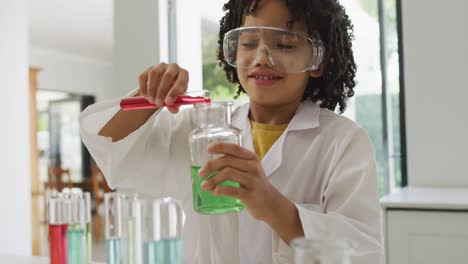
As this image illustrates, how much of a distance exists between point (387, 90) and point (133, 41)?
5.05ft

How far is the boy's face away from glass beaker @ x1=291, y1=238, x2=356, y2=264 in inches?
Answer: 21.6

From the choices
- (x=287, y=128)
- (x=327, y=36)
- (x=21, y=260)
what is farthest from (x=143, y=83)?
(x=21, y=260)

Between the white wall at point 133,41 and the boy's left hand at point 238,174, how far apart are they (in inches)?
93.6

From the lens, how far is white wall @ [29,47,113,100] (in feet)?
25.4

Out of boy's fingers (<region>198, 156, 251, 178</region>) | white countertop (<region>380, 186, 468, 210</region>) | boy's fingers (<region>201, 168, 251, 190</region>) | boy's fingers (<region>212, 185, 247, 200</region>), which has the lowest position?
white countertop (<region>380, 186, 468, 210</region>)

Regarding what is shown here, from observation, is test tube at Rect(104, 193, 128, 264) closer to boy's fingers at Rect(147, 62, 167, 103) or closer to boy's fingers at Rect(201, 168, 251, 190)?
boy's fingers at Rect(201, 168, 251, 190)

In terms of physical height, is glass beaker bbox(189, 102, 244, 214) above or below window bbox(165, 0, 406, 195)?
below

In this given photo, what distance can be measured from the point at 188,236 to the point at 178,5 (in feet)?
7.85

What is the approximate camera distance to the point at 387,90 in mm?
2846

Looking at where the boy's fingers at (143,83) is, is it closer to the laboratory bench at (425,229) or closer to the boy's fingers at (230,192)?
the boy's fingers at (230,192)

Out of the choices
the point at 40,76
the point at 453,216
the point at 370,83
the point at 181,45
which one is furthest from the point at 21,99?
the point at 40,76

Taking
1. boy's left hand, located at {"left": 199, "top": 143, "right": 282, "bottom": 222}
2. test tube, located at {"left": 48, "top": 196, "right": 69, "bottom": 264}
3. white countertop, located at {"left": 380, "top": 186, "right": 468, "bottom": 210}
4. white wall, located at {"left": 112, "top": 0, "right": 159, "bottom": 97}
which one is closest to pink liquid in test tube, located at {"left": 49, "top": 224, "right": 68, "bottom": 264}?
test tube, located at {"left": 48, "top": 196, "right": 69, "bottom": 264}

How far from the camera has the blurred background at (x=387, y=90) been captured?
1.84 m

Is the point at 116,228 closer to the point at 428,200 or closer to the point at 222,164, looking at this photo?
the point at 222,164
